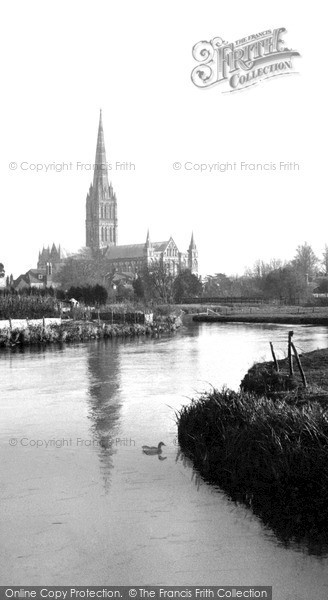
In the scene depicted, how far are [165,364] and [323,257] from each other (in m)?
77.7

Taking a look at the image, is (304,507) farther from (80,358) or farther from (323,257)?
(323,257)

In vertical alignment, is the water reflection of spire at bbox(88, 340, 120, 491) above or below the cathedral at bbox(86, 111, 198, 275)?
below

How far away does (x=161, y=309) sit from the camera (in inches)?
2047

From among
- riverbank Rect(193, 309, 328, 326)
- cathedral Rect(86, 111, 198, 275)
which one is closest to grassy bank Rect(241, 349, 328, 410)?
riverbank Rect(193, 309, 328, 326)

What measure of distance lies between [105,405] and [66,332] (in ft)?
63.8

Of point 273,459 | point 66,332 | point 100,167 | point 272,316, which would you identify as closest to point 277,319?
point 272,316

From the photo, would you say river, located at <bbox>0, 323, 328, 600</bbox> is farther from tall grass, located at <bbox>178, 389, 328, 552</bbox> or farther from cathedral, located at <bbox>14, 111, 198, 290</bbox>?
cathedral, located at <bbox>14, 111, 198, 290</bbox>

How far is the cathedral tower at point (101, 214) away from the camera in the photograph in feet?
640

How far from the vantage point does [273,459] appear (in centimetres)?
797

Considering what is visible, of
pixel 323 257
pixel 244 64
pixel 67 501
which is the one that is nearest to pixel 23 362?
pixel 244 64

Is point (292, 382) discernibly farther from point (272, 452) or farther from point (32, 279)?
point (32, 279)

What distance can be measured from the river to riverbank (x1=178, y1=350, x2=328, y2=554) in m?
0.24

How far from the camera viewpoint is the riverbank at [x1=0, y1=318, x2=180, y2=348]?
31.2 m

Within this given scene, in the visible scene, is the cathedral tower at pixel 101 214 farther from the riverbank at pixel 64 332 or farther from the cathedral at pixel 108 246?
the riverbank at pixel 64 332
